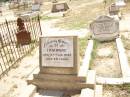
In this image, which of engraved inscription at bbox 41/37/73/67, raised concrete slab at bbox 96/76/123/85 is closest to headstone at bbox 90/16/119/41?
raised concrete slab at bbox 96/76/123/85

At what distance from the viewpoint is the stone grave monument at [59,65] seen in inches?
245

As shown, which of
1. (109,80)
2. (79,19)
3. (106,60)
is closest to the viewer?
(109,80)

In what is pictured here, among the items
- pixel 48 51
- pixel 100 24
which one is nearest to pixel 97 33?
pixel 100 24

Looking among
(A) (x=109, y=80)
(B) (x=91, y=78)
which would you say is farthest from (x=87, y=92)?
(A) (x=109, y=80)

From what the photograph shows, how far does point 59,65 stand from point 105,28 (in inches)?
189

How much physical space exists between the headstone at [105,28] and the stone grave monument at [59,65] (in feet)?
15.1

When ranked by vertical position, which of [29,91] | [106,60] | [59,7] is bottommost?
[29,91]

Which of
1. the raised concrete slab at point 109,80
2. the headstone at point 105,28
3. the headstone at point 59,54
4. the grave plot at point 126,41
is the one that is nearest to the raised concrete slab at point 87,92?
the headstone at point 59,54

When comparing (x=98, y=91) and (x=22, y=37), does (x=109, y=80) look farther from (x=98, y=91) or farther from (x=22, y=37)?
(x=22, y=37)

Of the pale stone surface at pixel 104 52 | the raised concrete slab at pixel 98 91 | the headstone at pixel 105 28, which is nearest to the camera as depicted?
the raised concrete slab at pixel 98 91

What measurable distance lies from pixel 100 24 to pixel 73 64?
4771 mm

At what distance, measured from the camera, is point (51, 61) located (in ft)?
21.2

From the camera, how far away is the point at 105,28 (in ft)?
34.9

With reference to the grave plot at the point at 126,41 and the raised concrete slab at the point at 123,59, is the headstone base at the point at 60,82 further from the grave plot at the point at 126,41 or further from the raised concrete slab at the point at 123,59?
the grave plot at the point at 126,41
